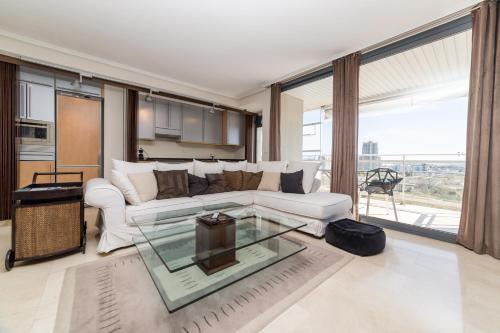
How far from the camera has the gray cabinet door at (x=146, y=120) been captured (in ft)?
13.2

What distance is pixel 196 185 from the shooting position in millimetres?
2920

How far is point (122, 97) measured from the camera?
154 inches

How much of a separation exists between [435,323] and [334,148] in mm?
2515

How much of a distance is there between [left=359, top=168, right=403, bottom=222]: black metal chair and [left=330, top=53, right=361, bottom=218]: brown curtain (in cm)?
45

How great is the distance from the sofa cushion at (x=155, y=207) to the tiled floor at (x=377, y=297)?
38 cm

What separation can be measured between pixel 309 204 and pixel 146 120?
352cm

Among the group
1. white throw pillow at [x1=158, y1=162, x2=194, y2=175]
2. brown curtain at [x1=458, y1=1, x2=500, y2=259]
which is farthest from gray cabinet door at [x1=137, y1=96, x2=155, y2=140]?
brown curtain at [x1=458, y1=1, x2=500, y2=259]

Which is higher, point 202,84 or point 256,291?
point 202,84

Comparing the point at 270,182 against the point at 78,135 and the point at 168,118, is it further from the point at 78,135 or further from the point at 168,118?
the point at 78,135

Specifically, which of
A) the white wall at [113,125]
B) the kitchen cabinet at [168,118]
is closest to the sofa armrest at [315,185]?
the kitchen cabinet at [168,118]

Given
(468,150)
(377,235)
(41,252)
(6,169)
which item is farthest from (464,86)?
(6,169)

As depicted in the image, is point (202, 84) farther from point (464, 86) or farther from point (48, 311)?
point (464, 86)

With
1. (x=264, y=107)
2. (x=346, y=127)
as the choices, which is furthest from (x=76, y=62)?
(x=346, y=127)

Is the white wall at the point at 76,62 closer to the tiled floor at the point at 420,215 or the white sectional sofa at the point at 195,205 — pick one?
the white sectional sofa at the point at 195,205
